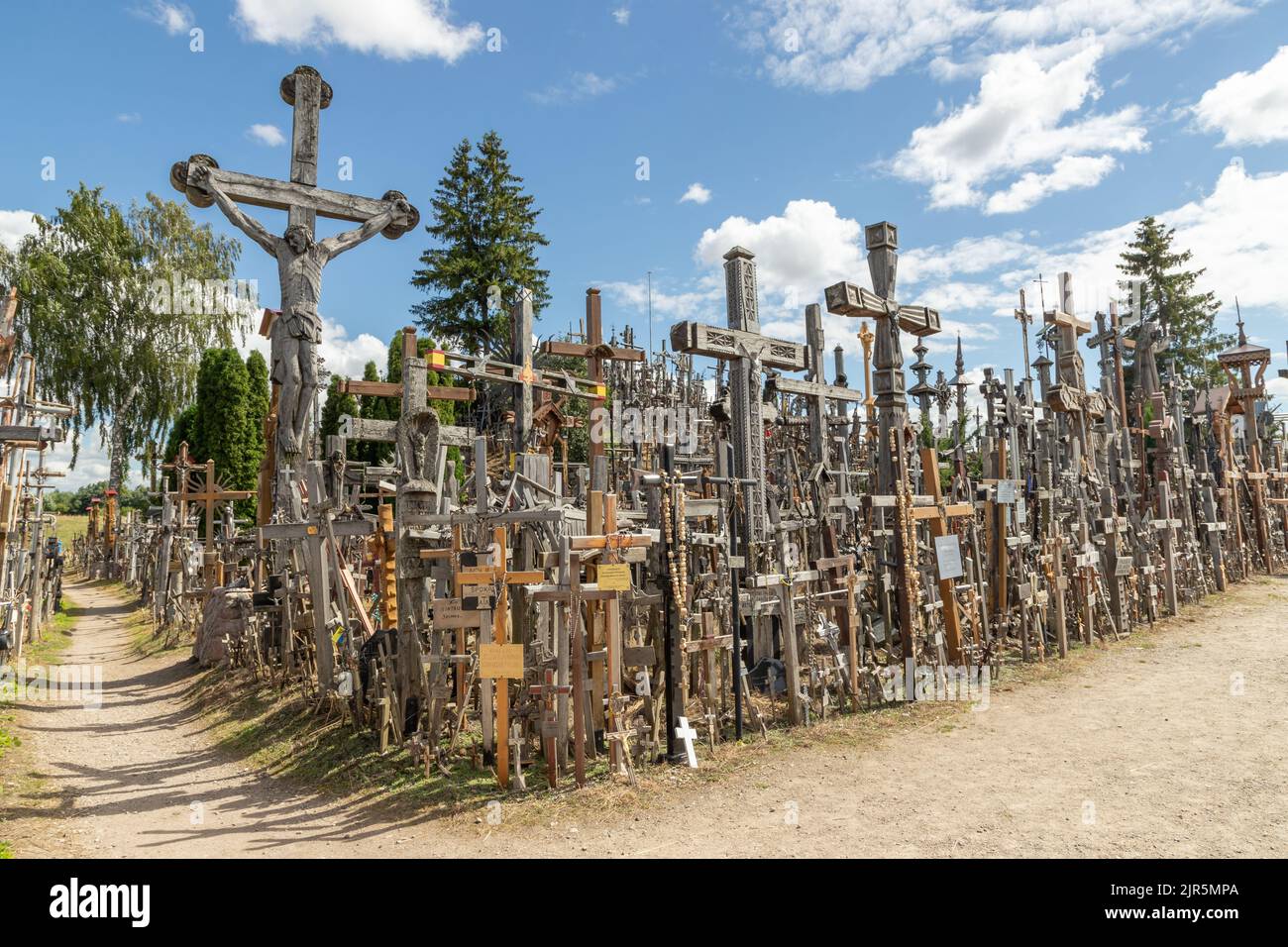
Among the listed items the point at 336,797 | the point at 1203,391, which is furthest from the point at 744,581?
the point at 1203,391

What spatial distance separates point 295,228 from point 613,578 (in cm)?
617

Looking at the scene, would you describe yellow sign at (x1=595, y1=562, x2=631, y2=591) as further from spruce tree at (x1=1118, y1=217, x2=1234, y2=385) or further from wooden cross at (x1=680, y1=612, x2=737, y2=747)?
spruce tree at (x1=1118, y1=217, x2=1234, y2=385)

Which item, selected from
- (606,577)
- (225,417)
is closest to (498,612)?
(606,577)

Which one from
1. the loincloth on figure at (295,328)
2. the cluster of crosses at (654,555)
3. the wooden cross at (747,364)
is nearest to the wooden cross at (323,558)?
the cluster of crosses at (654,555)

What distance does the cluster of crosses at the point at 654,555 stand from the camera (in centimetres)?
694

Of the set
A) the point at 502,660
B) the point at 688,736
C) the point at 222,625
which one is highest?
the point at 502,660

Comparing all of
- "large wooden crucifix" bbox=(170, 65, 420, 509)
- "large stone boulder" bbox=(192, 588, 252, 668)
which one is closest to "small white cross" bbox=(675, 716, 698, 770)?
"large wooden crucifix" bbox=(170, 65, 420, 509)

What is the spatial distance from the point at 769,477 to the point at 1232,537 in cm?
1322

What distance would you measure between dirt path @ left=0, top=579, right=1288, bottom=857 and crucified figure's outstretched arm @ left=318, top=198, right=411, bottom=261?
617 cm

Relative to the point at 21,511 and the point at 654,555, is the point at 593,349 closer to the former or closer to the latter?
the point at 654,555

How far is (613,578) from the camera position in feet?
21.1

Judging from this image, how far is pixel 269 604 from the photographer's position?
11.1 m
